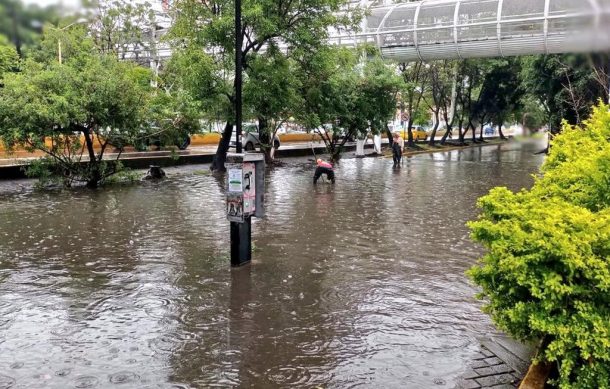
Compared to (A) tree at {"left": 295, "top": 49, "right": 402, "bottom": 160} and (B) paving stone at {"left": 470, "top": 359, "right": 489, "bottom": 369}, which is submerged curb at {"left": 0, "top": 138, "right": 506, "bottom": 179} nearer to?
(A) tree at {"left": 295, "top": 49, "right": 402, "bottom": 160}

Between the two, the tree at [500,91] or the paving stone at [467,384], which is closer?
the paving stone at [467,384]

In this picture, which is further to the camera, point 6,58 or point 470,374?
point 6,58

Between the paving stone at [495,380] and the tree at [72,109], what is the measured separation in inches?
486

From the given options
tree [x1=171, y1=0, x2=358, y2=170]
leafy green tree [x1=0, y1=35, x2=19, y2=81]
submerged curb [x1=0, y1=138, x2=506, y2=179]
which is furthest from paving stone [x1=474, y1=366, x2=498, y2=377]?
leafy green tree [x1=0, y1=35, x2=19, y2=81]

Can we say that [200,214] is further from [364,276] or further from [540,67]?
[540,67]

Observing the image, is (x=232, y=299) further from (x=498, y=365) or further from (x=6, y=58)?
(x=6, y=58)

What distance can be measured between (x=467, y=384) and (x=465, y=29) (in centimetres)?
2279

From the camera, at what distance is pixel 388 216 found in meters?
11.8

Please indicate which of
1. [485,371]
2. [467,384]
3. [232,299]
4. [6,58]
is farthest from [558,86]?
[467,384]

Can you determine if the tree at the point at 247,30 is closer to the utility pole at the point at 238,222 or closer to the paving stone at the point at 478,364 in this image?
the utility pole at the point at 238,222

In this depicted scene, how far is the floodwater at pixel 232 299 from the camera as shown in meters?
4.66

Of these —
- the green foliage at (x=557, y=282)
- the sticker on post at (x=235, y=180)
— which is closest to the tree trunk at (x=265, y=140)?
the sticker on post at (x=235, y=180)

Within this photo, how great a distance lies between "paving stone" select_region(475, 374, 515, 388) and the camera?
439 centimetres

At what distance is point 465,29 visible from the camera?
24641 mm
